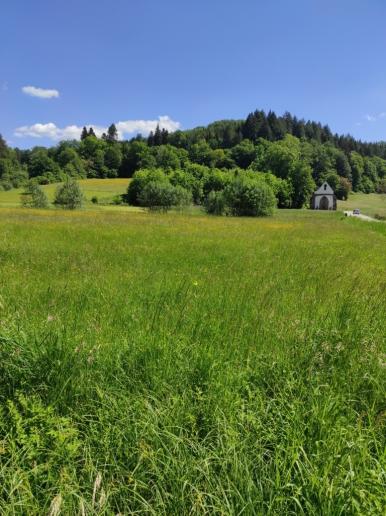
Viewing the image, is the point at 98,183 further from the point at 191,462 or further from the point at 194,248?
the point at 191,462

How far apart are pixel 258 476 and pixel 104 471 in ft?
2.91

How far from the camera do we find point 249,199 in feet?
214

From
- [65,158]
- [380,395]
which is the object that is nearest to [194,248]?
[380,395]

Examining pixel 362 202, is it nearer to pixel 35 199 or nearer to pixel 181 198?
pixel 181 198

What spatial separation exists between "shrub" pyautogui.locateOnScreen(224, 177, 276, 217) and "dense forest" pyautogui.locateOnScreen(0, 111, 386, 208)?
26225 millimetres

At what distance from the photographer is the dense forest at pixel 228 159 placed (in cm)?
10169

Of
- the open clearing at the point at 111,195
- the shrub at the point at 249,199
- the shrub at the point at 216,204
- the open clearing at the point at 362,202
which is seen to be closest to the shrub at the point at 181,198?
the shrub at the point at 216,204

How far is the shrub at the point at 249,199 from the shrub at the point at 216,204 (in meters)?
1.00

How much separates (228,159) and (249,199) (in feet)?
250

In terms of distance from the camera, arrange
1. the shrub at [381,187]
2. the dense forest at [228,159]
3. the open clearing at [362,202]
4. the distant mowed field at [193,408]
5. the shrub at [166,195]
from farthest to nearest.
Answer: the shrub at [381,187]
the open clearing at [362,202]
the dense forest at [228,159]
the shrub at [166,195]
the distant mowed field at [193,408]

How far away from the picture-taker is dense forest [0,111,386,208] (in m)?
102

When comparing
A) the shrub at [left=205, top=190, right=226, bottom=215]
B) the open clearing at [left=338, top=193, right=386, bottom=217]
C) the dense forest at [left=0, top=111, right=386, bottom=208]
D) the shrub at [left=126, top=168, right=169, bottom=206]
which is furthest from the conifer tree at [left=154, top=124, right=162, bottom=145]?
the shrub at [left=205, top=190, right=226, bottom=215]

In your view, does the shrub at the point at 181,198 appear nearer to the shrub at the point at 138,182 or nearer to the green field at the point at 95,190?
the shrub at the point at 138,182

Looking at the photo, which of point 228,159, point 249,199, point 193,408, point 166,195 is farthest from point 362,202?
point 193,408
